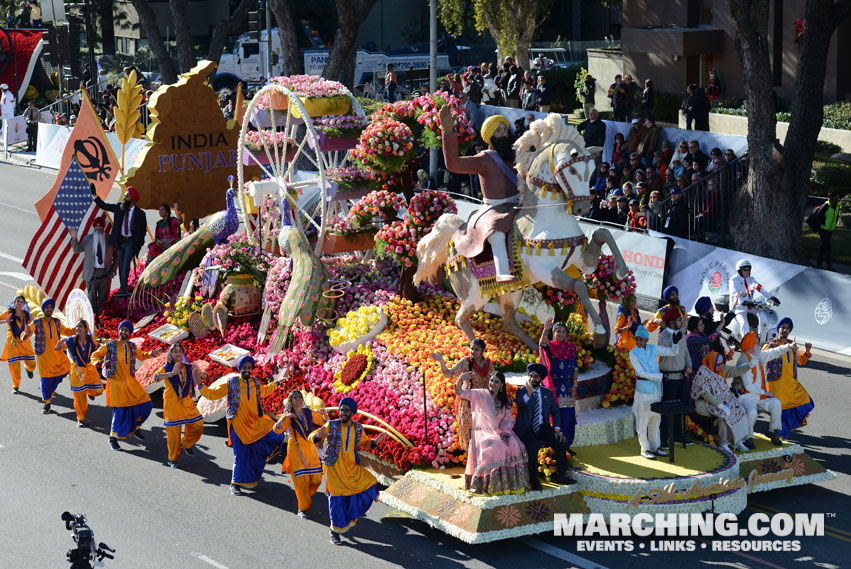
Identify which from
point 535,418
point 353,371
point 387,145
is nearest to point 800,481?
point 535,418

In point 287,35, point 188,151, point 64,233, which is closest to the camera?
point 64,233

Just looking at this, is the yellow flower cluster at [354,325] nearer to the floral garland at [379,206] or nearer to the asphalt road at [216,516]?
the floral garland at [379,206]

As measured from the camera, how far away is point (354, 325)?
50.7 feet

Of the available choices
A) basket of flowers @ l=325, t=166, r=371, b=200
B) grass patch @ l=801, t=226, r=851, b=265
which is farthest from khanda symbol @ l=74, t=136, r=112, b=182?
grass patch @ l=801, t=226, r=851, b=265

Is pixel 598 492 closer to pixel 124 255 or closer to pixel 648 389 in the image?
pixel 648 389

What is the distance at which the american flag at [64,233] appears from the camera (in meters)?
19.1

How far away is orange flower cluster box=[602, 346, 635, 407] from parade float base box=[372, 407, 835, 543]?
2.48ft

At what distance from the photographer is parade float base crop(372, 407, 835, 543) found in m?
12.3

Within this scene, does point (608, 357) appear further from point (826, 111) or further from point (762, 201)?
point (826, 111)

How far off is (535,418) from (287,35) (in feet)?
75.3

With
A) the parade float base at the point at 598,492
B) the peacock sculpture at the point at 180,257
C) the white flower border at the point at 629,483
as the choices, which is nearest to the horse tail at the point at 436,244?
the parade float base at the point at 598,492

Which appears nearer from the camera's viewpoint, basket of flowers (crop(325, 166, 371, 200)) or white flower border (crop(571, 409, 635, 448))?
white flower border (crop(571, 409, 635, 448))

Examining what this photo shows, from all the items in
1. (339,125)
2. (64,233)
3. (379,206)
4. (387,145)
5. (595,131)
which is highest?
(339,125)

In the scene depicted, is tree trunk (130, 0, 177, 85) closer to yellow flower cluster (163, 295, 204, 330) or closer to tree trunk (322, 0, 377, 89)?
tree trunk (322, 0, 377, 89)
